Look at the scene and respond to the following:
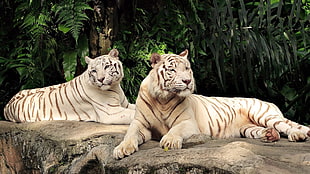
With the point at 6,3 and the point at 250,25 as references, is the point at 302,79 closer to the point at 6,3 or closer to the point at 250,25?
the point at 250,25

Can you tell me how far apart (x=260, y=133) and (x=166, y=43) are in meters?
2.52

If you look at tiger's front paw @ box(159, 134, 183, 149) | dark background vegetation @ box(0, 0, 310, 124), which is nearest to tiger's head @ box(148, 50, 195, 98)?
tiger's front paw @ box(159, 134, 183, 149)

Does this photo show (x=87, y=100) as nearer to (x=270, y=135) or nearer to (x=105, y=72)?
(x=105, y=72)

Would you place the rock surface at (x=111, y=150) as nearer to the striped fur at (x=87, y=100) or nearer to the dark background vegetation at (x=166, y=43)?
the striped fur at (x=87, y=100)

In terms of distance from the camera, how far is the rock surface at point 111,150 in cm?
221

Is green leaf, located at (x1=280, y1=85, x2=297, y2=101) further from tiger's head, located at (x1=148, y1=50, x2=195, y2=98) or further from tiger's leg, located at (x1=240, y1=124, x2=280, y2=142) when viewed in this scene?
tiger's head, located at (x1=148, y1=50, x2=195, y2=98)

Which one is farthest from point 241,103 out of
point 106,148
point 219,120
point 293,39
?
point 293,39

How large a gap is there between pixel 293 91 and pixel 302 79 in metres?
0.26

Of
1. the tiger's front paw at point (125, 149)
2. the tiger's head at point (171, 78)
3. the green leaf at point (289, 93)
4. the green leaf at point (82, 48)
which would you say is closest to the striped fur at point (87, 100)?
the green leaf at point (82, 48)

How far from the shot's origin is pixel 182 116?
3029 mm

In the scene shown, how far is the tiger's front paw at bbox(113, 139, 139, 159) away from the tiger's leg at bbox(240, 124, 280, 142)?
2.98ft

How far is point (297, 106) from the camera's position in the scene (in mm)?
5180

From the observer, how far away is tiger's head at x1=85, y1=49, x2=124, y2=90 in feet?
12.9

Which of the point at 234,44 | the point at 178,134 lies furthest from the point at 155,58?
the point at 234,44
